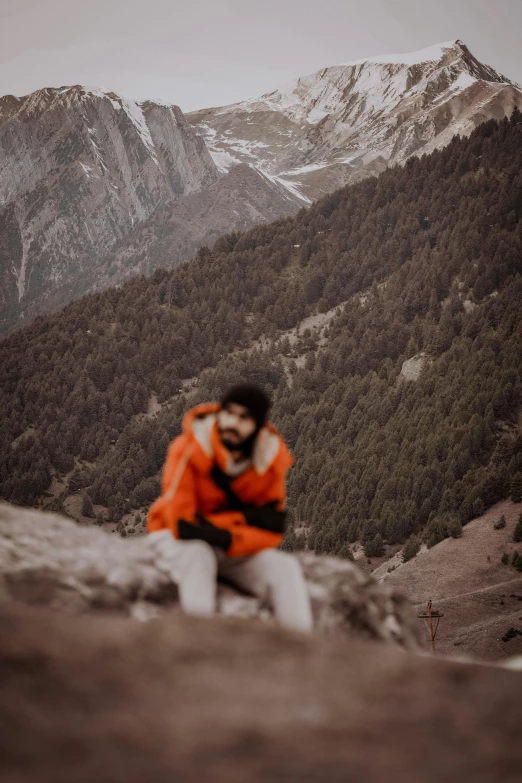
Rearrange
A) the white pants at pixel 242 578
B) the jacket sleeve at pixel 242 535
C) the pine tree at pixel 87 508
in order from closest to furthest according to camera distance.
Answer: the white pants at pixel 242 578 < the jacket sleeve at pixel 242 535 < the pine tree at pixel 87 508

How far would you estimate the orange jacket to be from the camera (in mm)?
6535

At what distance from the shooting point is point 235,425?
6426 mm

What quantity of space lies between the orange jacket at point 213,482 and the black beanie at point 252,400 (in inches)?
9.2

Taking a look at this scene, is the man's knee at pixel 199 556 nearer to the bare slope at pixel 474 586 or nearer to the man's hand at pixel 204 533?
the man's hand at pixel 204 533

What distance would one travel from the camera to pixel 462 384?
433 ft

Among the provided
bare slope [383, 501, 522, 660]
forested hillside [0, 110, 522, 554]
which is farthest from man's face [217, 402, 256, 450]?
forested hillside [0, 110, 522, 554]

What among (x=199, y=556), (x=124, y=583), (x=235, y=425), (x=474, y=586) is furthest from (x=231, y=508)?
(x=474, y=586)

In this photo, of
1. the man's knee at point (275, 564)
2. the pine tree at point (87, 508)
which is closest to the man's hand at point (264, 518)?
the man's knee at point (275, 564)

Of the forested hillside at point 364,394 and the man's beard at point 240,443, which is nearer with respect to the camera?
the man's beard at point 240,443

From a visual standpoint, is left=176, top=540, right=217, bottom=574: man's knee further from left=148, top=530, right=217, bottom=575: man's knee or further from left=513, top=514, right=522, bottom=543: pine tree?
left=513, top=514, right=522, bottom=543: pine tree

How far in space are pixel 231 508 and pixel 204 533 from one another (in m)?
0.62

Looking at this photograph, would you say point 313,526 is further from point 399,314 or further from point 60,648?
point 60,648

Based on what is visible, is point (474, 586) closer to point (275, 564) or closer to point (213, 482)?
point (275, 564)

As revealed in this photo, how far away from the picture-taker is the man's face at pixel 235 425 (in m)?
6.43
